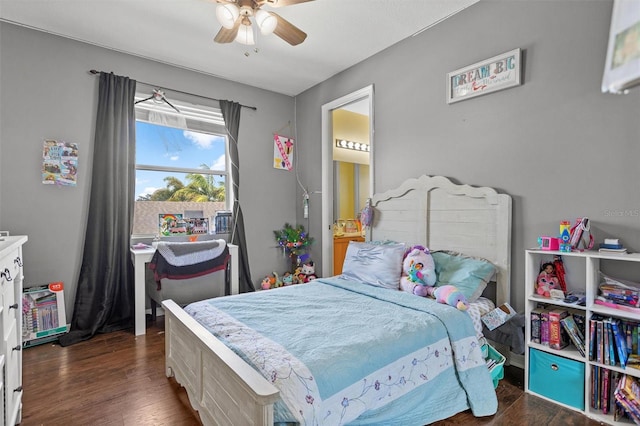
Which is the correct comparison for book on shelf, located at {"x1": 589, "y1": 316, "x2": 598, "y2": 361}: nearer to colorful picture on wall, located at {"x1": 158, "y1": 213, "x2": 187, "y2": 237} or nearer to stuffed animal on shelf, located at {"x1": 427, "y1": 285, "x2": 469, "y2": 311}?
stuffed animal on shelf, located at {"x1": 427, "y1": 285, "x2": 469, "y2": 311}

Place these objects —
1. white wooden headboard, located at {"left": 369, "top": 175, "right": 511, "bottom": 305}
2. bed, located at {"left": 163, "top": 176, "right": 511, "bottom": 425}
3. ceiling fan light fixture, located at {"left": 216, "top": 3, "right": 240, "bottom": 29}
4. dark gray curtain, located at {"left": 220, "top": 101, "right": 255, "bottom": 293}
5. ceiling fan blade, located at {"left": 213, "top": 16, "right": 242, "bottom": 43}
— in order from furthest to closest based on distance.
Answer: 1. dark gray curtain, located at {"left": 220, "top": 101, "right": 255, "bottom": 293}
2. white wooden headboard, located at {"left": 369, "top": 175, "right": 511, "bottom": 305}
3. ceiling fan blade, located at {"left": 213, "top": 16, "right": 242, "bottom": 43}
4. ceiling fan light fixture, located at {"left": 216, "top": 3, "right": 240, "bottom": 29}
5. bed, located at {"left": 163, "top": 176, "right": 511, "bottom": 425}

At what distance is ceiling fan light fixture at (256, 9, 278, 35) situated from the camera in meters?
2.08

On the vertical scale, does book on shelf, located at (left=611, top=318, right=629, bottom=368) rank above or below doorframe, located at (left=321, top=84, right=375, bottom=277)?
below

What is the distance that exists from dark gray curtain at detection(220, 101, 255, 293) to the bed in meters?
1.54

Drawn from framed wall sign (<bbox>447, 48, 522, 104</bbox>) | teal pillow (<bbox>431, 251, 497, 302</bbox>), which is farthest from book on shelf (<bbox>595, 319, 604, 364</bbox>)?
framed wall sign (<bbox>447, 48, 522, 104</bbox>)

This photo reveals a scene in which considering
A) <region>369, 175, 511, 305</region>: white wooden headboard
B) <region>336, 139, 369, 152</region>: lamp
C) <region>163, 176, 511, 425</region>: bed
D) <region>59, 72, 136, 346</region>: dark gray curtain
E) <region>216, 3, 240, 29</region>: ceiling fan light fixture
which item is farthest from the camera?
<region>336, 139, 369, 152</region>: lamp

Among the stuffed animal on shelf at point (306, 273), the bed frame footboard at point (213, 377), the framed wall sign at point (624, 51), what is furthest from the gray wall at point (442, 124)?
the framed wall sign at point (624, 51)

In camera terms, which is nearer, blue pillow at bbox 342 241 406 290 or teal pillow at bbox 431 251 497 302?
teal pillow at bbox 431 251 497 302

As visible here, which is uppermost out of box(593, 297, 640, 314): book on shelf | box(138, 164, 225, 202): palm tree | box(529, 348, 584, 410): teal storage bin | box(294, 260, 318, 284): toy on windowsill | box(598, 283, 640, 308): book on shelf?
box(138, 164, 225, 202): palm tree

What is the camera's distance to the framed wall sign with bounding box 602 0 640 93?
1.38 ft

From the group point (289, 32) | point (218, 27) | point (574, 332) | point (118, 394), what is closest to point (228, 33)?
point (289, 32)

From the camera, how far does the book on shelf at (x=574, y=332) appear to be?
1.91 meters

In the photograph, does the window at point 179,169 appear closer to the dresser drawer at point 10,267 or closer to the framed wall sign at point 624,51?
the dresser drawer at point 10,267

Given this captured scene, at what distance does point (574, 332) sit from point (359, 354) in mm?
1379
